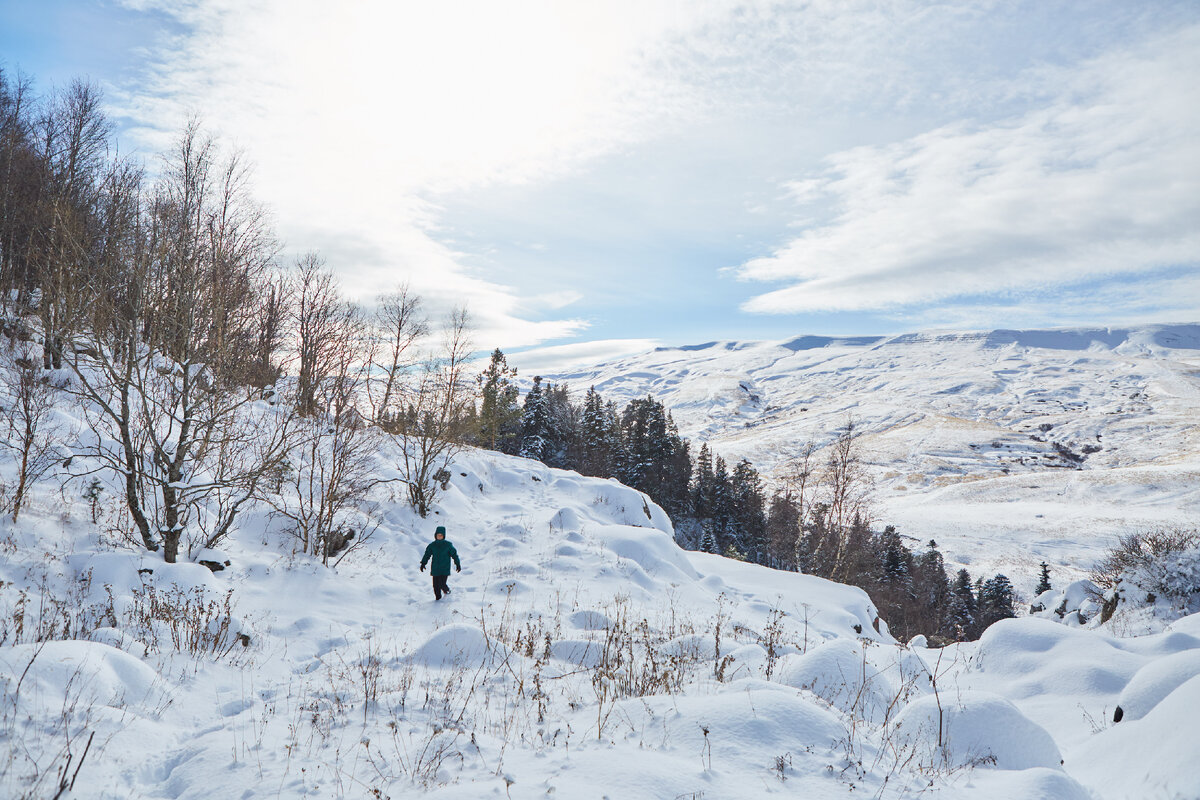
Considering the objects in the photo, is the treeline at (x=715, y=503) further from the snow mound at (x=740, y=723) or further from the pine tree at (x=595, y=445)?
the snow mound at (x=740, y=723)

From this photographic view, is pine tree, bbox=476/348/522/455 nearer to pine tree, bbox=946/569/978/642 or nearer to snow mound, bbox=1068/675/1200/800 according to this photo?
snow mound, bbox=1068/675/1200/800

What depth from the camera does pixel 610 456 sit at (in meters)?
53.5

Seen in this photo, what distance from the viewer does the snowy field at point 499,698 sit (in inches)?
155

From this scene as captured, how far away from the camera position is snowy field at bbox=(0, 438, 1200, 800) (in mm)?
3930

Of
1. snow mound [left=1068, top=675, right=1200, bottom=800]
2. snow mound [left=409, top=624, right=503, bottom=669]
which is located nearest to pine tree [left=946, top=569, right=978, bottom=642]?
snow mound [left=1068, top=675, right=1200, bottom=800]

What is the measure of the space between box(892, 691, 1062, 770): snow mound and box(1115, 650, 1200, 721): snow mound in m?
1.58

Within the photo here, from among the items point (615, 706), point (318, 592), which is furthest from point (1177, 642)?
point (318, 592)

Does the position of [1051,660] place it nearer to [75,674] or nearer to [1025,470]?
[75,674]

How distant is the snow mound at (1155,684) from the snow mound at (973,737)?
158 cm

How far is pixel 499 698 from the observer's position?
5.70m

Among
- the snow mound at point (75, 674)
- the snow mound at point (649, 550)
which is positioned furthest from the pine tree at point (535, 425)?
the snow mound at point (75, 674)

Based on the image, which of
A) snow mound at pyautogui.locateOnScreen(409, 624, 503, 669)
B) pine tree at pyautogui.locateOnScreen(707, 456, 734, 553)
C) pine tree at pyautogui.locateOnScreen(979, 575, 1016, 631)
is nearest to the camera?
snow mound at pyautogui.locateOnScreen(409, 624, 503, 669)

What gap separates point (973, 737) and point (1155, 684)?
2.67m

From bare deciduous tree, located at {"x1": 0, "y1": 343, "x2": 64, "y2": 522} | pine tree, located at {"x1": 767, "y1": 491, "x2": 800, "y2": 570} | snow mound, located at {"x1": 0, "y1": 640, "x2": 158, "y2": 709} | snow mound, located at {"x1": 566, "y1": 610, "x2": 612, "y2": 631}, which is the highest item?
bare deciduous tree, located at {"x1": 0, "y1": 343, "x2": 64, "y2": 522}
